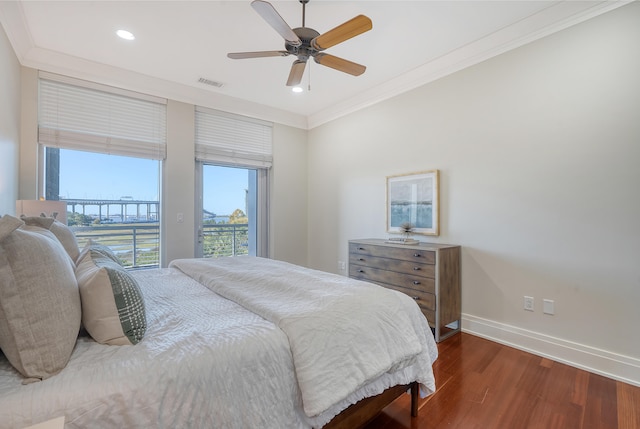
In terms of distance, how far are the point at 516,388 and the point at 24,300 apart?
262cm

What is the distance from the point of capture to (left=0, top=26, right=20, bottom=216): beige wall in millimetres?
2318

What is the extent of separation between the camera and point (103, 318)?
40.1 inches

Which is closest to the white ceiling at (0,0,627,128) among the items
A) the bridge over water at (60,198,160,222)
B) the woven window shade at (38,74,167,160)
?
the woven window shade at (38,74,167,160)

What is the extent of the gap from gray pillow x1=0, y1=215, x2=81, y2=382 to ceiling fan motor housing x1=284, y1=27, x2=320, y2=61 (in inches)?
79.7

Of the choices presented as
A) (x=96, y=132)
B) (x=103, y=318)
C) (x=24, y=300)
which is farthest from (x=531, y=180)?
(x=96, y=132)

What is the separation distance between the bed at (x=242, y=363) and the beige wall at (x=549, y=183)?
1.45m

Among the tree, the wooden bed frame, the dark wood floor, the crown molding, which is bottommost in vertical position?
the dark wood floor

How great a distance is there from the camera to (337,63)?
2.38m

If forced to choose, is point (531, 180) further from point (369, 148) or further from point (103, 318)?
point (103, 318)

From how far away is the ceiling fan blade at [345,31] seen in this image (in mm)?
1857

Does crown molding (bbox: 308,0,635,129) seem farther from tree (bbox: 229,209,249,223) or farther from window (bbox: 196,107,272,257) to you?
tree (bbox: 229,209,249,223)

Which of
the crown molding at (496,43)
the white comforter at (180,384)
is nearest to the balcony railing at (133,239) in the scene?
the white comforter at (180,384)

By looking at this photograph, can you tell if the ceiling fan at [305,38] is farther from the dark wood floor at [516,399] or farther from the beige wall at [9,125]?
the dark wood floor at [516,399]

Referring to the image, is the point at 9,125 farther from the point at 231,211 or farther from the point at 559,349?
the point at 559,349
